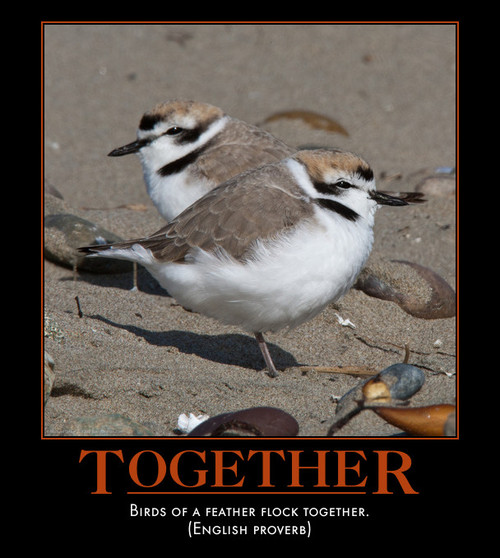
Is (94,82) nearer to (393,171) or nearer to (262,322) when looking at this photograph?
(393,171)

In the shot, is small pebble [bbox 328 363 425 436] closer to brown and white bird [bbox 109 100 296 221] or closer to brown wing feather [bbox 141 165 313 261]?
brown wing feather [bbox 141 165 313 261]

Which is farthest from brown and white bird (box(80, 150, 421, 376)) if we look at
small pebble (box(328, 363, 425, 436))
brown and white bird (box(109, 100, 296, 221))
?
brown and white bird (box(109, 100, 296, 221))

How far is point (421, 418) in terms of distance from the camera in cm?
358

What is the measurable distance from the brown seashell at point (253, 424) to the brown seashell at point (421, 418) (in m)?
0.46

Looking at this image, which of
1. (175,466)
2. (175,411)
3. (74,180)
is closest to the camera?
(175,466)

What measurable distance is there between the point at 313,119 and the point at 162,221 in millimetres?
2308

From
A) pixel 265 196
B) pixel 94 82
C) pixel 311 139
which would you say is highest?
pixel 94 82

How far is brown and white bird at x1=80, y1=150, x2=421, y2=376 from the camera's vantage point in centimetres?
414

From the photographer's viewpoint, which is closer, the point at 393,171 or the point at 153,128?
the point at 153,128

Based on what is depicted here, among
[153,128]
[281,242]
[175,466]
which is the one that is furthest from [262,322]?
[153,128]

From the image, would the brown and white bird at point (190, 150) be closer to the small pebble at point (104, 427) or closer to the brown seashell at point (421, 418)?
the small pebble at point (104, 427)

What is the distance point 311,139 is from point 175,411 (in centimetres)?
446

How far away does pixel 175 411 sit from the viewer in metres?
3.95

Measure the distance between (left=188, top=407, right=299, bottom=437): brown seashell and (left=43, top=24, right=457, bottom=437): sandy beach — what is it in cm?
19
